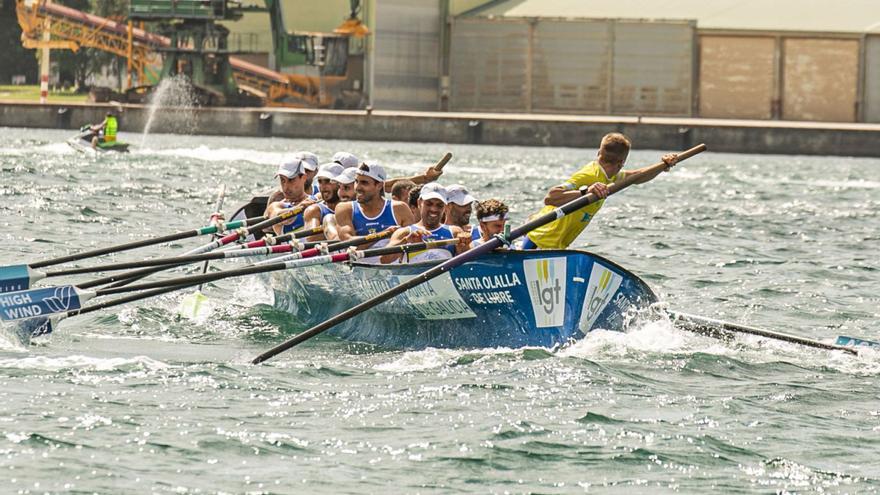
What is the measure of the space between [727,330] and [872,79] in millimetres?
58217

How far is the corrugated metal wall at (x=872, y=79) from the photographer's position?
69000mm

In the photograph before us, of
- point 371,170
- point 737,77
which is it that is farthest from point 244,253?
point 737,77

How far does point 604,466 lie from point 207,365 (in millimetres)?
4310

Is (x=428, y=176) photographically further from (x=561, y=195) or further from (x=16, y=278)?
(x=16, y=278)

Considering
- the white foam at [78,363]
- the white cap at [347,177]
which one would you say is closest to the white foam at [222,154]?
the white cap at [347,177]

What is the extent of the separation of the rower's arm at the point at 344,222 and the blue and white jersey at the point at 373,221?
4 cm

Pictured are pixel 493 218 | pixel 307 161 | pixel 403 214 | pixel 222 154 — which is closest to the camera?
pixel 493 218

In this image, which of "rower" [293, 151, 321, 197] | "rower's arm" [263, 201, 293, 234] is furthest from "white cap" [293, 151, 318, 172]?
"rower's arm" [263, 201, 293, 234]

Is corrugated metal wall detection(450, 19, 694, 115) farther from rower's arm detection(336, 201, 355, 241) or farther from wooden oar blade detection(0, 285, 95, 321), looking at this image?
wooden oar blade detection(0, 285, 95, 321)

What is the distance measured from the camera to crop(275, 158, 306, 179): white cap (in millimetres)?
18078

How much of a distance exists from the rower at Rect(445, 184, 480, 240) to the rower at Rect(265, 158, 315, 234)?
3.72 metres

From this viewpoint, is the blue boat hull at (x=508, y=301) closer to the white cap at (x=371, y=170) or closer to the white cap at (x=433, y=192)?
the white cap at (x=433, y=192)

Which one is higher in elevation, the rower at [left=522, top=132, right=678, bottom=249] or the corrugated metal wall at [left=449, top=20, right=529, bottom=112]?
the corrugated metal wall at [left=449, top=20, right=529, bottom=112]

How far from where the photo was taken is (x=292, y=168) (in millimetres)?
18141
